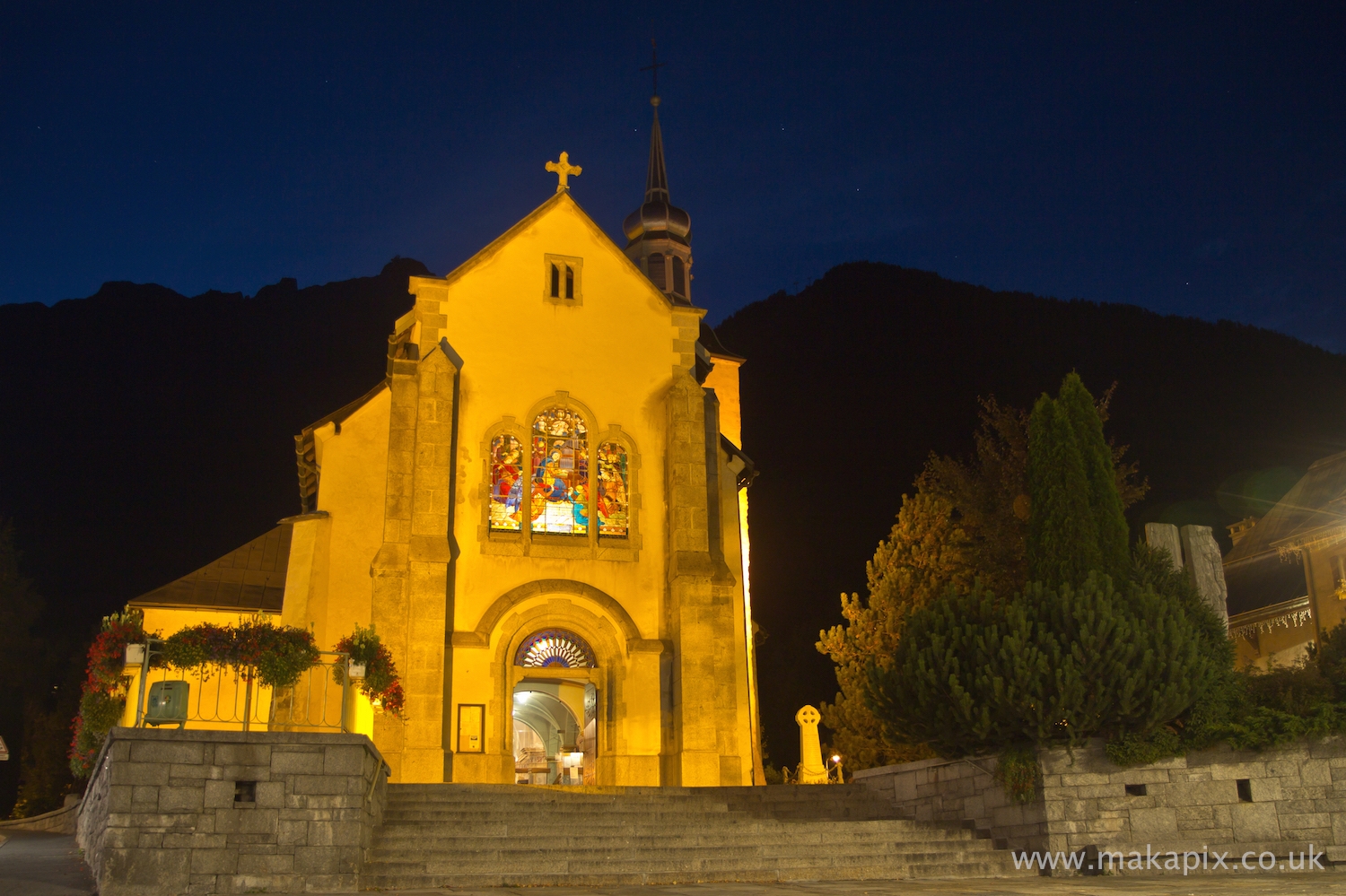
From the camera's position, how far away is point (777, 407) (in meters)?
77.2

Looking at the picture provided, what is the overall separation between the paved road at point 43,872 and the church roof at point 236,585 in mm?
7020

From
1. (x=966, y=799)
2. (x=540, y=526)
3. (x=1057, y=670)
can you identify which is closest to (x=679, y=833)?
(x=966, y=799)

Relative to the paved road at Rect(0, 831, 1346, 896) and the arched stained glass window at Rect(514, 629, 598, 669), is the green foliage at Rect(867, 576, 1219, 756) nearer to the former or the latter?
the paved road at Rect(0, 831, 1346, 896)

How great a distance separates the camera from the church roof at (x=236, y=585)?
23.9 meters

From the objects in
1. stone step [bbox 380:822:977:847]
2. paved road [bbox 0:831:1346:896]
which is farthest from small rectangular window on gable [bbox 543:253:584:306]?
paved road [bbox 0:831:1346:896]

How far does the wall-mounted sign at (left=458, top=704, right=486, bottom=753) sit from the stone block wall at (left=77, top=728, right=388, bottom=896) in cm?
796

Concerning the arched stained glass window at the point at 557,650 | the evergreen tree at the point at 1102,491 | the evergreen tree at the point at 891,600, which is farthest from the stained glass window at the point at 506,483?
the evergreen tree at the point at 1102,491

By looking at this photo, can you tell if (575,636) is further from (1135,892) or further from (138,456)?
(138,456)

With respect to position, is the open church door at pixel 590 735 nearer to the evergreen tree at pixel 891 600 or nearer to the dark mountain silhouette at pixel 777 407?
the evergreen tree at pixel 891 600

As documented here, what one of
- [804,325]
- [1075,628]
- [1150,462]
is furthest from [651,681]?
[804,325]

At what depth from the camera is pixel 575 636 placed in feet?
68.1

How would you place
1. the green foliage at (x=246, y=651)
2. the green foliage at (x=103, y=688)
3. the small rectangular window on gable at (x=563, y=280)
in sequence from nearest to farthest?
1. the green foliage at (x=246, y=651)
2. the green foliage at (x=103, y=688)
3. the small rectangular window on gable at (x=563, y=280)

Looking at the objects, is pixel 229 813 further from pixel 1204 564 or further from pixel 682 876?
pixel 1204 564

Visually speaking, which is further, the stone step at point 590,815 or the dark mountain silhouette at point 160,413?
the dark mountain silhouette at point 160,413
